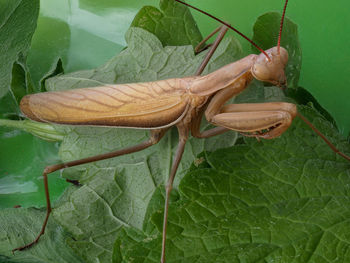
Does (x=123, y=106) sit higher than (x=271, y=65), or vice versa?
(x=271, y=65)

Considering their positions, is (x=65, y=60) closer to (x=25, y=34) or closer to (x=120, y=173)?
(x=25, y=34)

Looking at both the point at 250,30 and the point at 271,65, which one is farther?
the point at 250,30

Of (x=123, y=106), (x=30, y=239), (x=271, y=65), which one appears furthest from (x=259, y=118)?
(x=30, y=239)

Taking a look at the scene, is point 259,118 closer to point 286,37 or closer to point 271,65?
point 271,65

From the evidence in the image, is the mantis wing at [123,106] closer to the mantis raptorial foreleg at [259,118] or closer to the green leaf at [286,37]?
the mantis raptorial foreleg at [259,118]

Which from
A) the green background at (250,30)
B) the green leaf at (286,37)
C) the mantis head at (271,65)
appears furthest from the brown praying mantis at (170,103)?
the green background at (250,30)

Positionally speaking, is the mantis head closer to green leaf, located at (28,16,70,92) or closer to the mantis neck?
the mantis neck
